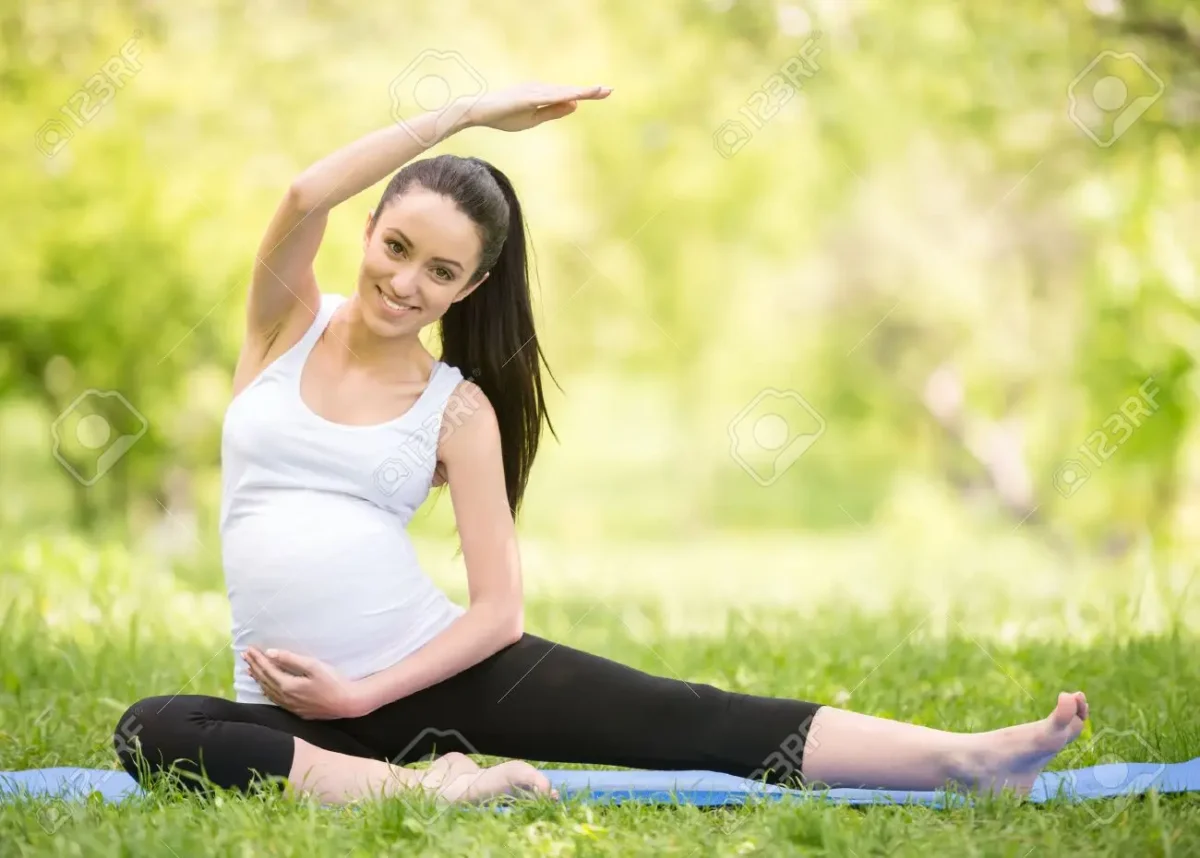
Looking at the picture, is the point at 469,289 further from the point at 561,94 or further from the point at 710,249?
the point at 710,249

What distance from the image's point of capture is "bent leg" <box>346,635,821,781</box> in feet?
8.69

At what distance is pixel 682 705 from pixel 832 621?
2.51 meters

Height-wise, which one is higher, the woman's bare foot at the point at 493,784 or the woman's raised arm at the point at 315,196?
the woman's raised arm at the point at 315,196

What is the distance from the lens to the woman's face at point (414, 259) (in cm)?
271

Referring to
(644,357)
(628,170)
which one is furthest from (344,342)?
(644,357)

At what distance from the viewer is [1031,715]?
3416 millimetres

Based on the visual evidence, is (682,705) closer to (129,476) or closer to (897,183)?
(129,476)
